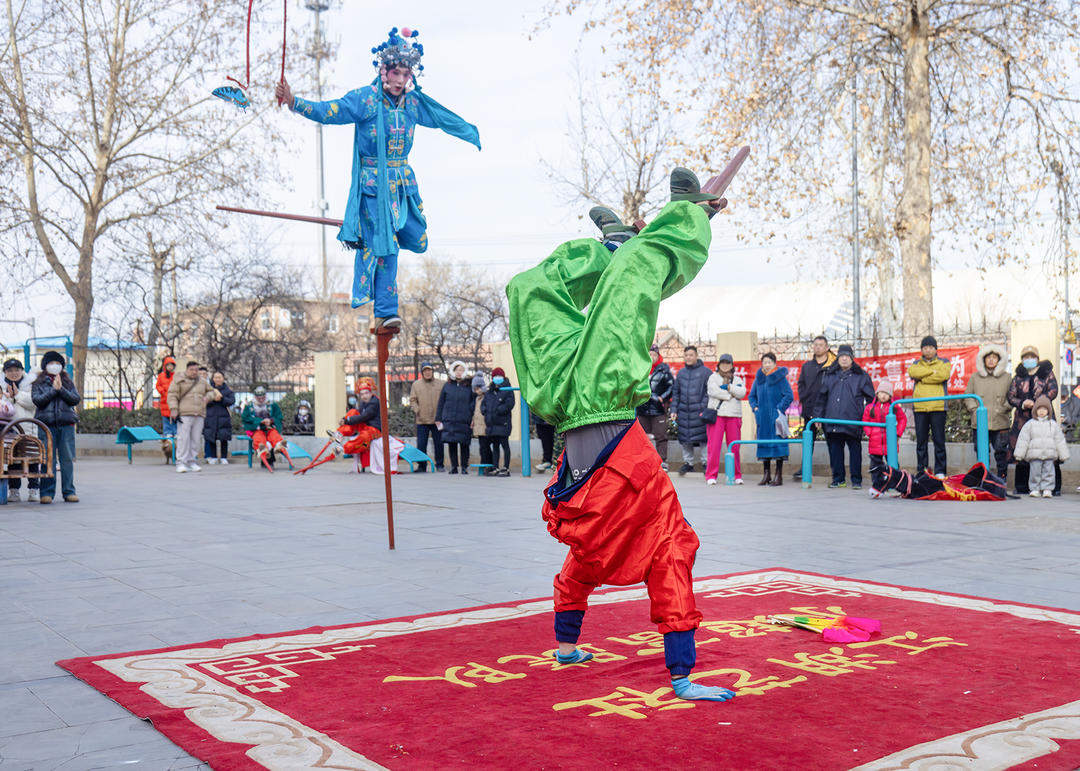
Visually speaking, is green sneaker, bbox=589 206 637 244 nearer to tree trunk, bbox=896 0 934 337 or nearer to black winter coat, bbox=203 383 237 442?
tree trunk, bbox=896 0 934 337

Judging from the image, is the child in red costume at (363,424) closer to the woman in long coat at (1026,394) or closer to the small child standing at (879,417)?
the small child standing at (879,417)

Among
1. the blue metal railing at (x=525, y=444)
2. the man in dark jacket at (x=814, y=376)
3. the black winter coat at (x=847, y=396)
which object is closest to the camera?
the black winter coat at (x=847, y=396)

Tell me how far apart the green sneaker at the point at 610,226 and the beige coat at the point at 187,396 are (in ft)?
42.0

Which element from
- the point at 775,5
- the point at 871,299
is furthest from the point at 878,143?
the point at 871,299

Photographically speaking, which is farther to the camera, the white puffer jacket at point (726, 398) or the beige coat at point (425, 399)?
the beige coat at point (425, 399)

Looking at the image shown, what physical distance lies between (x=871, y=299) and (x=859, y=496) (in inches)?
898

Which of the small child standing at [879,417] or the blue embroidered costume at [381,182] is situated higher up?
the blue embroidered costume at [381,182]

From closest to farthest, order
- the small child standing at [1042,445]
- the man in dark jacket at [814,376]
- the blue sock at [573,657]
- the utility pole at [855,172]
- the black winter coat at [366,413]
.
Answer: the blue sock at [573,657] → the small child standing at [1042,445] → the man in dark jacket at [814,376] → the black winter coat at [366,413] → the utility pole at [855,172]

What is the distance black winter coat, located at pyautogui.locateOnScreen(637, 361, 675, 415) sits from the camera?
12727 mm

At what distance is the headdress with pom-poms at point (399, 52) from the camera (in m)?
6.77

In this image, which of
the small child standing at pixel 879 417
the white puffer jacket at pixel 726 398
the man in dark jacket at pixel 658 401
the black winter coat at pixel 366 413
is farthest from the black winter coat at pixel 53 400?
the small child standing at pixel 879 417

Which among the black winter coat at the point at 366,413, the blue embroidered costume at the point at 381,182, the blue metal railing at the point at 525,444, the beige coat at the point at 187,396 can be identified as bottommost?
the blue metal railing at the point at 525,444

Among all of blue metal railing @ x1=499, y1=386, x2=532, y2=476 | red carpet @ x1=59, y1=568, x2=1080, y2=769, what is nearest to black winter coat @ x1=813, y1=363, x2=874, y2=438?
blue metal railing @ x1=499, y1=386, x2=532, y2=476

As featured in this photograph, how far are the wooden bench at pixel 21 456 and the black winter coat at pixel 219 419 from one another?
6.46 metres
